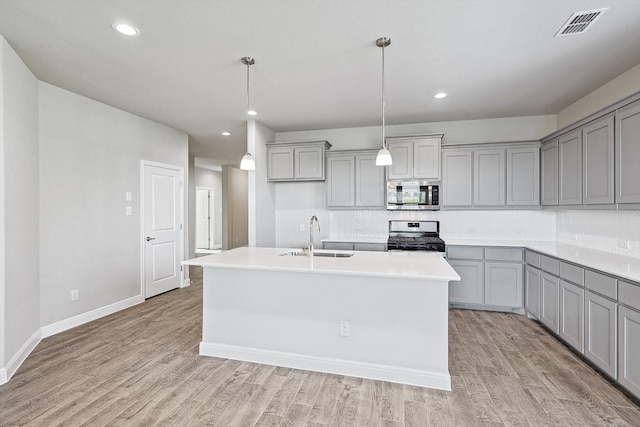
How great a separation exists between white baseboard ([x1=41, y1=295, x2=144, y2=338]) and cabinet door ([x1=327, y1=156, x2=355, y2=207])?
3142 millimetres

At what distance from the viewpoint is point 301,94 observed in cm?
358

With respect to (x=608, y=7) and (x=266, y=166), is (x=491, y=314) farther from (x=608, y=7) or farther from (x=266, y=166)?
(x=266, y=166)

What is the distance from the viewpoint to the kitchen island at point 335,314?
2408 millimetres

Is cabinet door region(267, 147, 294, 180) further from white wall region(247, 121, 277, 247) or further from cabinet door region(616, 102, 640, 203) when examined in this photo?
Answer: cabinet door region(616, 102, 640, 203)

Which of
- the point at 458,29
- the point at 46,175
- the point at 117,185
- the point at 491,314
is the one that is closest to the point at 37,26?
→ the point at 46,175

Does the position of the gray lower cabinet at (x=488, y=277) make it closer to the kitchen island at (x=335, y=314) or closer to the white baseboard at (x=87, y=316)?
the kitchen island at (x=335, y=314)

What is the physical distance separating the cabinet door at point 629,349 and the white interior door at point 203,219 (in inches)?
403

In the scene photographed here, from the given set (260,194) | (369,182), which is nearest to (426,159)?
(369,182)

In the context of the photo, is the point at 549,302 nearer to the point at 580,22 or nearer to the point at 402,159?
the point at 402,159

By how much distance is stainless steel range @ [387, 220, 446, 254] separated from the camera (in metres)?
4.21

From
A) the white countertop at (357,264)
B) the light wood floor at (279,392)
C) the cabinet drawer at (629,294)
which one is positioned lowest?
the light wood floor at (279,392)

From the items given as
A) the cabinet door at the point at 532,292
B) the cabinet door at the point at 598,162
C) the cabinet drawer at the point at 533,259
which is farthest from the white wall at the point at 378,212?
the cabinet door at the point at 598,162

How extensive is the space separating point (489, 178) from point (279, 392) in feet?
12.3

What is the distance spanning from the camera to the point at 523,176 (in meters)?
4.17
